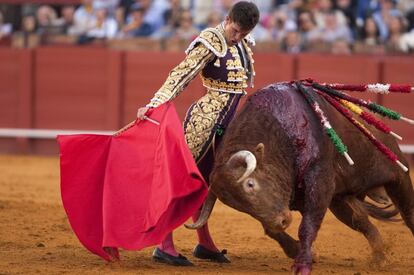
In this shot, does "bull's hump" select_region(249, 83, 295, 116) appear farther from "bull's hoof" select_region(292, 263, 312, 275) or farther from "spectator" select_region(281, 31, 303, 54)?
"spectator" select_region(281, 31, 303, 54)

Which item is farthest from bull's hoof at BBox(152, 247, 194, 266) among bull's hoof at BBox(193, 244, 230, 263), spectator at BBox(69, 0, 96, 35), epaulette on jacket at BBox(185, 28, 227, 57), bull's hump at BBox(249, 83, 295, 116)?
spectator at BBox(69, 0, 96, 35)

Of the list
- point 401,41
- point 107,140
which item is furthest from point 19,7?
point 107,140

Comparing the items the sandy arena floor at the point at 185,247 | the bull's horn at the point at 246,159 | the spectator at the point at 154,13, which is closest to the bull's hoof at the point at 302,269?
the sandy arena floor at the point at 185,247

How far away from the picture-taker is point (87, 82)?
11.4m

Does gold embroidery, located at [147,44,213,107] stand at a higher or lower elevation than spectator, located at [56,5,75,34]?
higher

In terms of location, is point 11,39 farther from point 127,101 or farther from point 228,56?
point 228,56

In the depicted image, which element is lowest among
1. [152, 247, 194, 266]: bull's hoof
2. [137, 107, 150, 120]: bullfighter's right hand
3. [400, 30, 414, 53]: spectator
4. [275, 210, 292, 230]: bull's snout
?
[152, 247, 194, 266]: bull's hoof

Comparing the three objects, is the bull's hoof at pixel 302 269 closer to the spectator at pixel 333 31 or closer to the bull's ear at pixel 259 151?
the bull's ear at pixel 259 151

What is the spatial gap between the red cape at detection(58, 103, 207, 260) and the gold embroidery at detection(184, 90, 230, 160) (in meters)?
0.16

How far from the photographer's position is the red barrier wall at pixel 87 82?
10883 mm

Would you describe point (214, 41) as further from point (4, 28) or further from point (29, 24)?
point (4, 28)

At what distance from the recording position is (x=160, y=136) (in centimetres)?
487

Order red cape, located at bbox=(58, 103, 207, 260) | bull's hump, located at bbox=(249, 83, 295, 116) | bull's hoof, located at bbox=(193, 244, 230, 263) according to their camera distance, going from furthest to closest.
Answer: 1. bull's hoof, located at bbox=(193, 244, 230, 263)
2. bull's hump, located at bbox=(249, 83, 295, 116)
3. red cape, located at bbox=(58, 103, 207, 260)

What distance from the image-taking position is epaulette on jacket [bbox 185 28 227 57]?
494 cm
